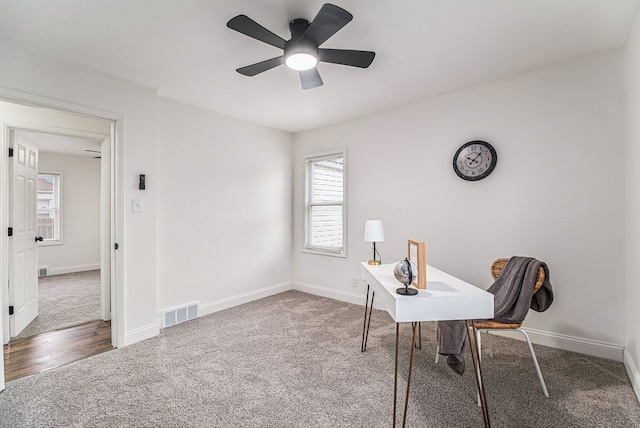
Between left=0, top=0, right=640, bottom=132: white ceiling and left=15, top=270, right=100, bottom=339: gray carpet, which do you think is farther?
left=15, top=270, right=100, bottom=339: gray carpet

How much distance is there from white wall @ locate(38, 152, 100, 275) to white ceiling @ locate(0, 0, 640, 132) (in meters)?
4.84

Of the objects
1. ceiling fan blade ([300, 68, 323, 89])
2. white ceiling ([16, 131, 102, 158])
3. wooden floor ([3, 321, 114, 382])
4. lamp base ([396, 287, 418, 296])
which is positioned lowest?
wooden floor ([3, 321, 114, 382])

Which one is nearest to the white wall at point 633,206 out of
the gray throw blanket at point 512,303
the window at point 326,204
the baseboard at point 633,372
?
the baseboard at point 633,372

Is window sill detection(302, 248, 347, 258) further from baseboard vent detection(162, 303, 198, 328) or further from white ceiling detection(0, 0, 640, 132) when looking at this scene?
white ceiling detection(0, 0, 640, 132)

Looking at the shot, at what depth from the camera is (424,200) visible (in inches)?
136

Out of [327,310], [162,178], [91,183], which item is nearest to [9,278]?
[162,178]

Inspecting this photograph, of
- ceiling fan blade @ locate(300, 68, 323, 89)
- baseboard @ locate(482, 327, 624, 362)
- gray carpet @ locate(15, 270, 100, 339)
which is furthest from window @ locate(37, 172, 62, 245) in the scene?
baseboard @ locate(482, 327, 624, 362)

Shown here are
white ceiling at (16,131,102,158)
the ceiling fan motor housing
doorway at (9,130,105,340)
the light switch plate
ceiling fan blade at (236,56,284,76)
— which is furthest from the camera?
doorway at (9,130,105,340)

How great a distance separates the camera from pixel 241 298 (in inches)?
161

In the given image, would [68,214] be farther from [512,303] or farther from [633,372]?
[633,372]

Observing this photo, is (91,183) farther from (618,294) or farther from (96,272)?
(618,294)

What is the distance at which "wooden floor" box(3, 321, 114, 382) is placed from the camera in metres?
2.47

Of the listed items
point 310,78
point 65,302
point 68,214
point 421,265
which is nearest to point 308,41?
point 310,78

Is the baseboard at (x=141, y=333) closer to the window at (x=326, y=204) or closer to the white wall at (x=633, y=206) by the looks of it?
the window at (x=326, y=204)
